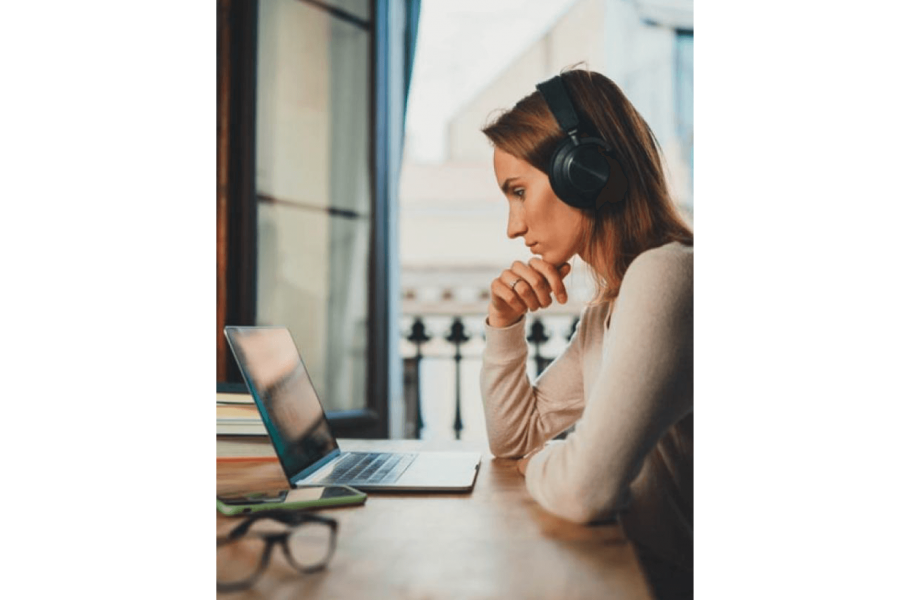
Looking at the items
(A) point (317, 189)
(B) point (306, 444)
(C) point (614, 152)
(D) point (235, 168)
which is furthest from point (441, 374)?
(C) point (614, 152)

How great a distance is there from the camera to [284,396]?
753 mm

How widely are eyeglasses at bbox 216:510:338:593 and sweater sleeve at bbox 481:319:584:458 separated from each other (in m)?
0.36

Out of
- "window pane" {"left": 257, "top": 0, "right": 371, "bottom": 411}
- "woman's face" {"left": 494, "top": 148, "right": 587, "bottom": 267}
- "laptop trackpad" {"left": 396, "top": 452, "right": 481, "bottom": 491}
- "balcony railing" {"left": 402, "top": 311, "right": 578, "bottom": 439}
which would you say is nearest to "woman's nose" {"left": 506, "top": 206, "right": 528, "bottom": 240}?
"woman's face" {"left": 494, "top": 148, "right": 587, "bottom": 267}

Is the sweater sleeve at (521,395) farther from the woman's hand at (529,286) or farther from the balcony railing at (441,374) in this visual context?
the balcony railing at (441,374)

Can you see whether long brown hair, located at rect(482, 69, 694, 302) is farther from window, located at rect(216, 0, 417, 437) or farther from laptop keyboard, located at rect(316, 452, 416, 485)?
window, located at rect(216, 0, 417, 437)

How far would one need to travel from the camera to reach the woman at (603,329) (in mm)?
541

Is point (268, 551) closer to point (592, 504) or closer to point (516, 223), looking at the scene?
point (592, 504)

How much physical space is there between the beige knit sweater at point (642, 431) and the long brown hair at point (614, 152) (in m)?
0.11

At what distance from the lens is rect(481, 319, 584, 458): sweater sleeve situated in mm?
882

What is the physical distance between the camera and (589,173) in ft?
2.19
